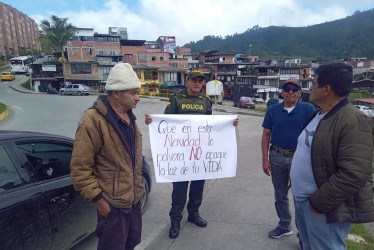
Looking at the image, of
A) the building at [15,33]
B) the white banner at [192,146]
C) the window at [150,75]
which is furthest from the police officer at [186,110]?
the building at [15,33]

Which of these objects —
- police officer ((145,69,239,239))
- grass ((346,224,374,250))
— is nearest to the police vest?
police officer ((145,69,239,239))

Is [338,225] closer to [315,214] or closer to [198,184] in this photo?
[315,214]

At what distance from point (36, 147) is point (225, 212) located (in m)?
2.73

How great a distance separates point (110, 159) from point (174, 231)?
1.64 m

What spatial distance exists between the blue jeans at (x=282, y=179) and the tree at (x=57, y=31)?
4216 cm

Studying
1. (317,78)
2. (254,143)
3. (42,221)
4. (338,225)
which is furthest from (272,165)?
(254,143)

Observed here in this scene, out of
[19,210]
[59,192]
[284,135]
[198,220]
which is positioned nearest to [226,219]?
[198,220]

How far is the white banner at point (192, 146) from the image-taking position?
9.80 ft

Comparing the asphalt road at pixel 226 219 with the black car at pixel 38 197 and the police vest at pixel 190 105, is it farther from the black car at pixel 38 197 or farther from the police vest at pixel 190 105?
the police vest at pixel 190 105

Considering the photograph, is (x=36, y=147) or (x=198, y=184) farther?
(x=198, y=184)

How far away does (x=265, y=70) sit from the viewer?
183 ft

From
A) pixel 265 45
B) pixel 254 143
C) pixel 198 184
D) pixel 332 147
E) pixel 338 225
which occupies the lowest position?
pixel 254 143

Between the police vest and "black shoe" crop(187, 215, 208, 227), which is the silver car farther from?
"black shoe" crop(187, 215, 208, 227)

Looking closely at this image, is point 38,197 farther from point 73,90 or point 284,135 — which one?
point 73,90
